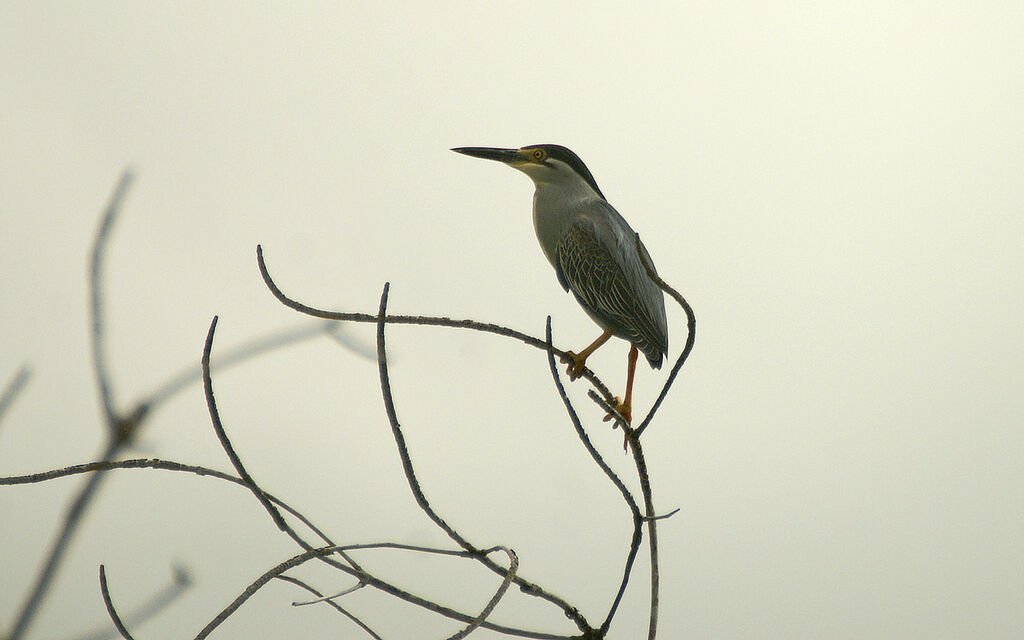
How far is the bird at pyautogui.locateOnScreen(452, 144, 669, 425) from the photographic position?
1.04 meters

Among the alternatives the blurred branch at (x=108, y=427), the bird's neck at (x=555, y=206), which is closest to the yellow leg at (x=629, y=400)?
the bird's neck at (x=555, y=206)

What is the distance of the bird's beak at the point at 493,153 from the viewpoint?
3.48 feet

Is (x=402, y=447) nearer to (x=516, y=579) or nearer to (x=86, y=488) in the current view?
(x=516, y=579)

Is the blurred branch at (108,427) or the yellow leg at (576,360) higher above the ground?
the yellow leg at (576,360)

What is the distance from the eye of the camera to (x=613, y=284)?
3.48 feet

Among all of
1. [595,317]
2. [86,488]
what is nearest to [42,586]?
[86,488]

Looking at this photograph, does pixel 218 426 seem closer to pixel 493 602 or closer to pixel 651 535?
pixel 493 602

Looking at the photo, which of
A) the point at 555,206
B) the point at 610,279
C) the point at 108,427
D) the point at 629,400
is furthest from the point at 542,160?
the point at 108,427

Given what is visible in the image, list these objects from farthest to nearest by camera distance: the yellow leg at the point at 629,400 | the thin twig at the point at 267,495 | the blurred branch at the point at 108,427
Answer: the yellow leg at the point at 629,400 < the thin twig at the point at 267,495 < the blurred branch at the point at 108,427

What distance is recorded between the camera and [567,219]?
1.11 metres

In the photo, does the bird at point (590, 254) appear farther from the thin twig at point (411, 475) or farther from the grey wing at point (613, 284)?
the thin twig at point (411, 475)

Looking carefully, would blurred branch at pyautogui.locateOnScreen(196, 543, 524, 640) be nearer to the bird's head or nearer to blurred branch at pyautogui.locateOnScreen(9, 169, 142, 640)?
blurred branch at pyautogui.locateOnScreen(9, 169, 142, 640)

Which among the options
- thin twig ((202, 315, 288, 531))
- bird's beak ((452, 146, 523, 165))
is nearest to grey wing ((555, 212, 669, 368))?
bird's beak ((452, 146, 523, 165))

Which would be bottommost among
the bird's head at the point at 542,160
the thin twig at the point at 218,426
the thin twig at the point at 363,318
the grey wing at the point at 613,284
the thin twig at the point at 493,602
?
the thin twig at the point at 493,602
